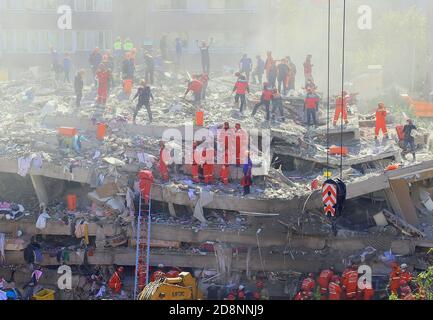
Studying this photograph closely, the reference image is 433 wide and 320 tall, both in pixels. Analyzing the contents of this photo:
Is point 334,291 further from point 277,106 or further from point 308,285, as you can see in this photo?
point 277,106

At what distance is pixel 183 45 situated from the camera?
34.2 meters

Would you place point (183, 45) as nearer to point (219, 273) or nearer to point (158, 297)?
point (219, 273)

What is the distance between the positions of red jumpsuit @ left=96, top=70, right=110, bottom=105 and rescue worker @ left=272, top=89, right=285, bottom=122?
476 centimetres

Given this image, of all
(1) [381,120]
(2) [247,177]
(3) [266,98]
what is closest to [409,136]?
(1) [381,120]

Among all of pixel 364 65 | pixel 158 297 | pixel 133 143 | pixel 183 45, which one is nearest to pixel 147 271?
pixel 158 297

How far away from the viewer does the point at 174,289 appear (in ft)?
57.4

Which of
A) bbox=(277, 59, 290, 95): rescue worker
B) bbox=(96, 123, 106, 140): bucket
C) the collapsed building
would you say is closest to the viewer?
the collapsed building

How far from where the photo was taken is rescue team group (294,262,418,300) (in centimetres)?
1791

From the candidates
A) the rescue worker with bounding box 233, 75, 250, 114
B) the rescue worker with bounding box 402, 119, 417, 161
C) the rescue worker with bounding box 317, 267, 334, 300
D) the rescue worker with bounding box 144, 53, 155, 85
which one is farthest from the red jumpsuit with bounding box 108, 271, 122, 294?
the rescue worker with bounding box 144, 53, 155, 85

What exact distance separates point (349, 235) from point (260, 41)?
26779 millimetres

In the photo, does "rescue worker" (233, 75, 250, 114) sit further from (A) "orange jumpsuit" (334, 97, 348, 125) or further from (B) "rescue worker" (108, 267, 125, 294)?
(B) "rescue worker" (108, 267, 125, 294)

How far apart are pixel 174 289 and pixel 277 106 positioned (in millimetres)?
9709

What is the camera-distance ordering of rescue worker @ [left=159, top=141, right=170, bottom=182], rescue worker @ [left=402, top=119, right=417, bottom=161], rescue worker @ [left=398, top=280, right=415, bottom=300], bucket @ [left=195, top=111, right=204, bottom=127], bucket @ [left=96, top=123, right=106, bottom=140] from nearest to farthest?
rescue worker @ [left=398, top=280, right=415, bottom=300], rescue worker @ [left=159, top=141, right=170, bottom=182], bucket @ [left=96, top=123, right=106, bottom=140], rescue worker @ [left=402, top=119, right=417, bottom=161], bucket @ [left=195, top=111, right=204, bottom=127]
